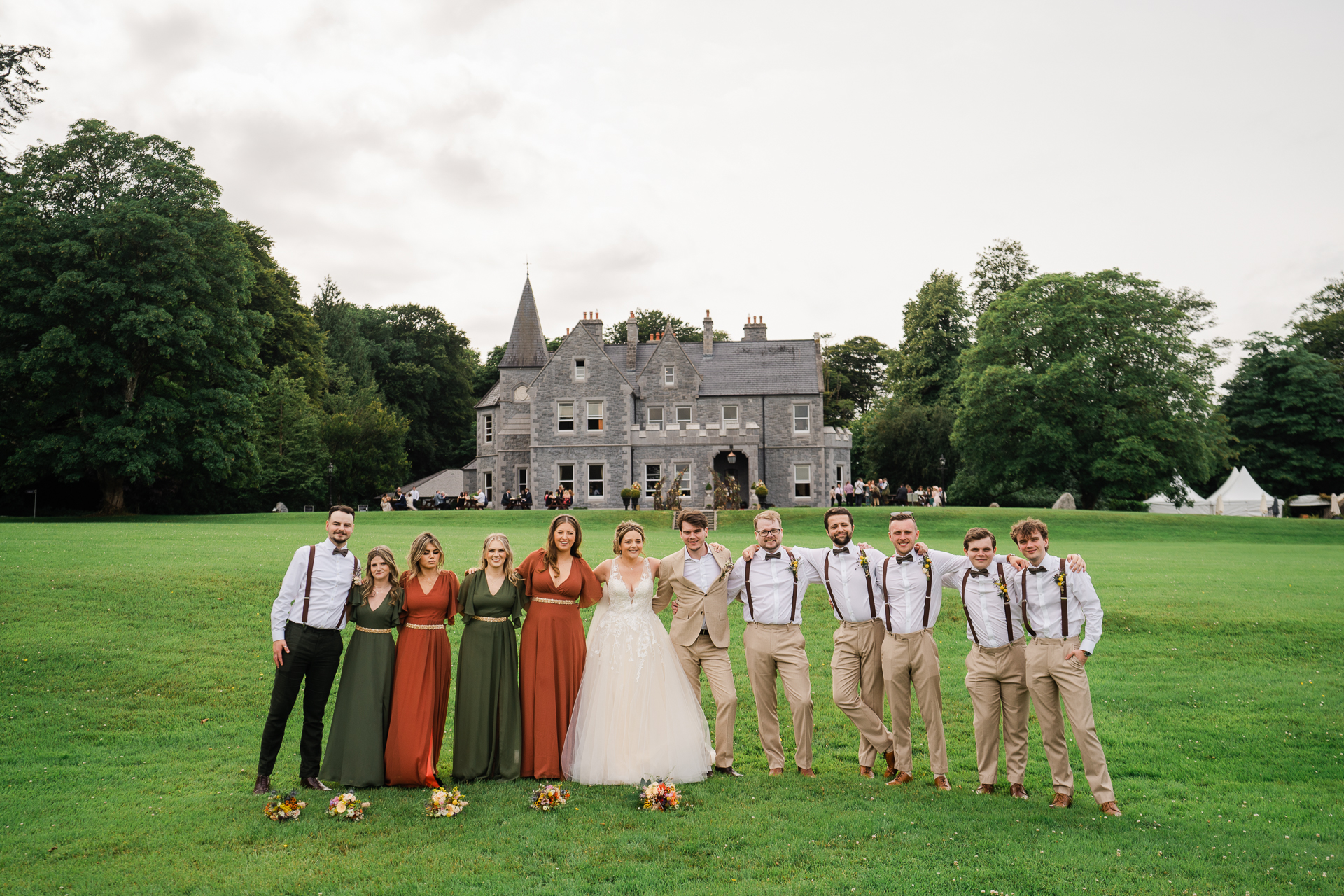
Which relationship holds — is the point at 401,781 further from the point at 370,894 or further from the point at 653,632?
the point at 653,632

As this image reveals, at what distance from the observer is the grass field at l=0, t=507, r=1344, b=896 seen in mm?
5199

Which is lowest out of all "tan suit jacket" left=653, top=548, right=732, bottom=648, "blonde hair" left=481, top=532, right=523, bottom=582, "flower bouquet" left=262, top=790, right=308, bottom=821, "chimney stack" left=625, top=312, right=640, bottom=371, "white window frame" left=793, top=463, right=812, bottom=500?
"flower bouquet" left=262, top=790, right=308, bottom=821

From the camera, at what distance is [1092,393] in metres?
39.1

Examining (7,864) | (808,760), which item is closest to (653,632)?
(808,760)

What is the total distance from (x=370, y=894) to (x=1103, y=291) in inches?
1683

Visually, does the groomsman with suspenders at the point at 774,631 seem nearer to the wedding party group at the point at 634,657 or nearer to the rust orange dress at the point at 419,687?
the wedding party group at the point at 634,657

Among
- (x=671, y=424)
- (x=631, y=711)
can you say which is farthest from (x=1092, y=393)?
(x=631, y=711)

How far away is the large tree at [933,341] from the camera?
55.3 meters

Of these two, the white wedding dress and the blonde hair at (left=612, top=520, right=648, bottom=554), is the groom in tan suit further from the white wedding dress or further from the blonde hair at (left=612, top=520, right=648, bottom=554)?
the blonde hair at (left=612, top=520, right=648, bottom=554)

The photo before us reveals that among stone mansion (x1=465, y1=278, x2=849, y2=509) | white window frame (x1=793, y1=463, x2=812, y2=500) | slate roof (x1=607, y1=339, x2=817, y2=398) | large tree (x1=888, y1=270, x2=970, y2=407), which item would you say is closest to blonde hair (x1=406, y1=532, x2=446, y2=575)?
stone mansion (x1=465, y1=278, x2=849, y2=509)

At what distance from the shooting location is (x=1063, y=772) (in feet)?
21.1

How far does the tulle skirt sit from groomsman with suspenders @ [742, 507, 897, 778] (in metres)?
1.14

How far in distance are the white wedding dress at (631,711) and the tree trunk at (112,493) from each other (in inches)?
1303

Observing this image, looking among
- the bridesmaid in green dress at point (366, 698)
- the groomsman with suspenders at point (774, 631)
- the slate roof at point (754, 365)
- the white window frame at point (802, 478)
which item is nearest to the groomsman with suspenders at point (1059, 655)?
the groomsman with suspenders at point (774, 631)
